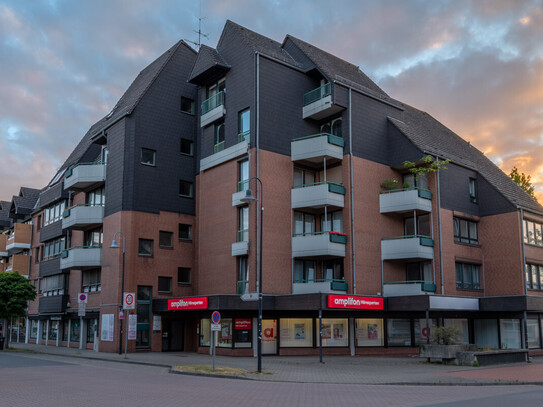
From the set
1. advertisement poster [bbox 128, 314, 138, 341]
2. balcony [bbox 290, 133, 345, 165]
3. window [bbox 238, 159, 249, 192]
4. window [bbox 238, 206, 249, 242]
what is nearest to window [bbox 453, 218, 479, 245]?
balcony [bbox 290, 133, 345, 165]

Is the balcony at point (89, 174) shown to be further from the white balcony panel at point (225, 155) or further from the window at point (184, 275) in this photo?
the window at point (184, 275)

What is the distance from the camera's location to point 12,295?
41.1 metres

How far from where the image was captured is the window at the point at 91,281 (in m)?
42.1

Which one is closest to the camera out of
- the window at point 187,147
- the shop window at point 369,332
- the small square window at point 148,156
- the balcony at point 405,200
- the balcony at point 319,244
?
the balcony at point 319,244

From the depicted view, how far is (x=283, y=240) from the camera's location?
117 feet

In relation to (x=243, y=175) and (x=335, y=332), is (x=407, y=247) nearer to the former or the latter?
(x=335, y=332)

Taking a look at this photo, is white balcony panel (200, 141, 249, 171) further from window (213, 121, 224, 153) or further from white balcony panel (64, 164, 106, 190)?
white balcony panel (64, 164, 106, 190)

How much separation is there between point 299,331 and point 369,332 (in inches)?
192

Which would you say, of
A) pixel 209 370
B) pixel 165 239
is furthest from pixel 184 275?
pixel 209 370

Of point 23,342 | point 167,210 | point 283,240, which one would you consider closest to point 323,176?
point 283,240

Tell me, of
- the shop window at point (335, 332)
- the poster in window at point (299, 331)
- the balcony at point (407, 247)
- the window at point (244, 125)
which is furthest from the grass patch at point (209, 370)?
the balcony at point (407, 247)

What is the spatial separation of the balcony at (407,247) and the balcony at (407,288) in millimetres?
1689

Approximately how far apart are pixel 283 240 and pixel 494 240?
53.8 ft

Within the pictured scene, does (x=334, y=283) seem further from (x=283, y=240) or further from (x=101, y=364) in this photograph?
(x=101, y=364)
